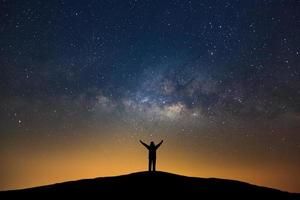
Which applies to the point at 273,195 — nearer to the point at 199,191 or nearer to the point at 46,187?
the point at 199,191

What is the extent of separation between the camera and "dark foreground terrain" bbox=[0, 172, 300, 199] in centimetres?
2123

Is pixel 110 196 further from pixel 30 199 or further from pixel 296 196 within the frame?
pixel 296 196

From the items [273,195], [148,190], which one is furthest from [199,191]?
[273,195]

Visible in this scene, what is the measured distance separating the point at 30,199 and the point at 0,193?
10.3ft

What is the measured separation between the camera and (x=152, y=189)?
21.8 m

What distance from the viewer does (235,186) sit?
78.0 feet

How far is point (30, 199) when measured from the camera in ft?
70.4

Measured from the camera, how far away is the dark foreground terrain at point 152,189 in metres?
21.2

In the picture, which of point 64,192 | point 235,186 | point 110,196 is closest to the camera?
point 110,196

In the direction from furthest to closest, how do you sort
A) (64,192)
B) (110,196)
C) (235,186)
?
(235,186) → (64,192) → (110,196)

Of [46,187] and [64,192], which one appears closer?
[64,192]

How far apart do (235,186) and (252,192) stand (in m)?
1.23

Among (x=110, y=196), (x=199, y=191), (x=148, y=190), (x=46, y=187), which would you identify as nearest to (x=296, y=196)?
(x=199, y=191)

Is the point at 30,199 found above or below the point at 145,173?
below
